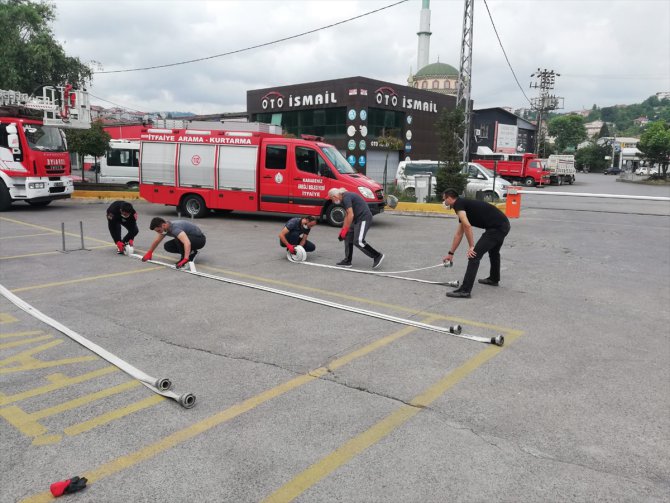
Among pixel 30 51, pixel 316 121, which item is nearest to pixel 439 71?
pixel 316 121

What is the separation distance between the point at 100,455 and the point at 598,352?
4.83 metres

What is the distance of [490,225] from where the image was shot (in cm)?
770

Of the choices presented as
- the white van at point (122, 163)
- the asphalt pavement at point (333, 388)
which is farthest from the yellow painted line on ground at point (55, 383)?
the white van at point (122, 163)

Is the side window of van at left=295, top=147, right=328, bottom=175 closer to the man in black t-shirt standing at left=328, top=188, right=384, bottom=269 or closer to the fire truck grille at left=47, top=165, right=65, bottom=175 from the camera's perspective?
the man in black t-shirt standing at left=328, top=188, right=384, bottom=269

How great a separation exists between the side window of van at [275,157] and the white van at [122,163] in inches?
564

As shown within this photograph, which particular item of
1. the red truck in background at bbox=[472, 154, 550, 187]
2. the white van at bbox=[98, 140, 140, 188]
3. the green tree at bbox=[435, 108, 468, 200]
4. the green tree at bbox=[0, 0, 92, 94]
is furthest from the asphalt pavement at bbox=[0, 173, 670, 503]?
the red truck in background at bbox=[472, 154, 550, 187]

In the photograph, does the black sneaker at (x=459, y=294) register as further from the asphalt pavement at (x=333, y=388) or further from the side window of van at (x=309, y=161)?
the side window of van at (x=309, y=161)

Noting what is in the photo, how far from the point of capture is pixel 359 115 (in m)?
37.7

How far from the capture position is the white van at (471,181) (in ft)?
71.5

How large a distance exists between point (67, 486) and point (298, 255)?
7.06 m

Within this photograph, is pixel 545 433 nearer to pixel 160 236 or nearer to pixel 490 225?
pixel 490 225

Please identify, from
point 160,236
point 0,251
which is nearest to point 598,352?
point 160,236

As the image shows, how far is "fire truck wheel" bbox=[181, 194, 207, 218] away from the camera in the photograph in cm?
1634

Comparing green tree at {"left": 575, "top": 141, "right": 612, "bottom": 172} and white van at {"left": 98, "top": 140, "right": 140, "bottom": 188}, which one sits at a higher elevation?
green tree at {"left": 575, "top": 141, "right": 612, "bottom": 172}
